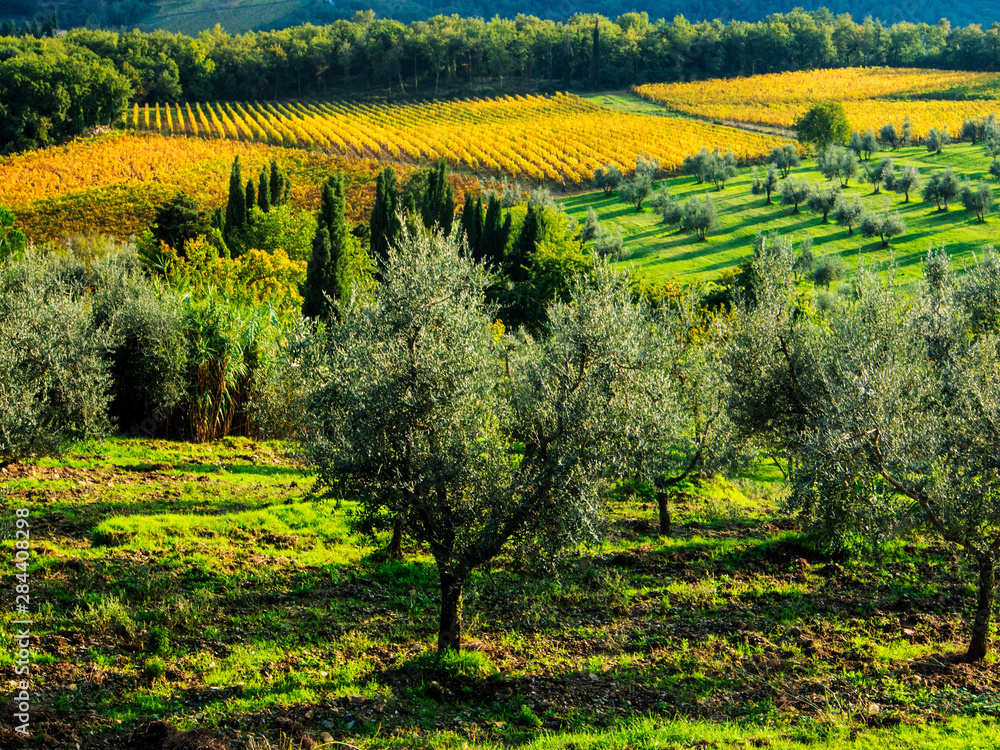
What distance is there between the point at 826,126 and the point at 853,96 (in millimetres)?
42005

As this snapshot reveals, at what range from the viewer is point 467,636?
14.0 m

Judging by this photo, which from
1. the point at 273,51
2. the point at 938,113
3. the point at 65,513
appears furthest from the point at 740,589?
the point at 273,51

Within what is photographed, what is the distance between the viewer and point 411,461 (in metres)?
11.7

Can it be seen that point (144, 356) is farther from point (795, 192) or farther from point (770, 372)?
point (795, 192)

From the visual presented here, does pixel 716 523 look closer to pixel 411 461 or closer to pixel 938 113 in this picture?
pixel 411 461

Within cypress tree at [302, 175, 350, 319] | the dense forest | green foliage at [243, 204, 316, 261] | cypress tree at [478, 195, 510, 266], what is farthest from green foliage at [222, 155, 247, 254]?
the dense forest

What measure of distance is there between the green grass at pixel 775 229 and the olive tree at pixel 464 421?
1669 inches

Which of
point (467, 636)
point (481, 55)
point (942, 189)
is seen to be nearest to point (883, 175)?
point (942, 189)

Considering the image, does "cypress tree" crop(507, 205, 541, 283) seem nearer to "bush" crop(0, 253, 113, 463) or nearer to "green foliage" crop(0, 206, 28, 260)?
"green foliage" crop(0, 206, 28, 260)

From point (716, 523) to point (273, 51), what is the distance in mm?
157784

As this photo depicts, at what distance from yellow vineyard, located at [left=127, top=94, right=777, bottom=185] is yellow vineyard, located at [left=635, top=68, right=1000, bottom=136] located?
12831 millimetres

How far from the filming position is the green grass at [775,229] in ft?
205

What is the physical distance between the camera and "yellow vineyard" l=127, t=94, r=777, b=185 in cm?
10494

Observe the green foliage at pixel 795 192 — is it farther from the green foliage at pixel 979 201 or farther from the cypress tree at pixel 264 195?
the cypress tree at pixel 264 195
